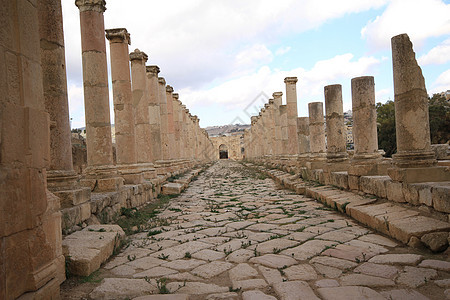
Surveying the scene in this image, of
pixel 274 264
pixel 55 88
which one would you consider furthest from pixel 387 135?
pixel 55 88

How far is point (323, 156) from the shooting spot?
43.8 ft

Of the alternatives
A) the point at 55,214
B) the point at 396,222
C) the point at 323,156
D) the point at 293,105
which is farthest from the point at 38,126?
the point at 293,105

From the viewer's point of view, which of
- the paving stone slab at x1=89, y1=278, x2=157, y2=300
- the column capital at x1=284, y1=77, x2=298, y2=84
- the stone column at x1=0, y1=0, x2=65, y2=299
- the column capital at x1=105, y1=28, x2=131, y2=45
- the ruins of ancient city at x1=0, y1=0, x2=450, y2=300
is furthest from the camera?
the column capital at x1=284, y1=77, x2=298, y2=84

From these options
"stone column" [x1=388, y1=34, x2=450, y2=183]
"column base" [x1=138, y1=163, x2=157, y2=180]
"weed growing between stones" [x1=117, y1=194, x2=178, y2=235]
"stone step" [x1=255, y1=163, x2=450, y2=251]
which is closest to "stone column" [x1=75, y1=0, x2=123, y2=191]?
"weed growing between stones" [x1=117, y1=194, x2=178, y2=235]

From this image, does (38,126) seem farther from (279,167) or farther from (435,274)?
(279,167)

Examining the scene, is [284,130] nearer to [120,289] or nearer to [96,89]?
[96,89]

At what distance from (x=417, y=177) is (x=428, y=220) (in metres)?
1.20

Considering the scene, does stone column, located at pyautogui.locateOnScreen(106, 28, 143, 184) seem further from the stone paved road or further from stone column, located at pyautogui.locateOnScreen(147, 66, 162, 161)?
stone column, located at pyautogui.locateOnScreen(147, 66, 162, 161)

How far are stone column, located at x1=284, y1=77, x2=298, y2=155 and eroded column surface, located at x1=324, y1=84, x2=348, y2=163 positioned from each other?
7.80 m

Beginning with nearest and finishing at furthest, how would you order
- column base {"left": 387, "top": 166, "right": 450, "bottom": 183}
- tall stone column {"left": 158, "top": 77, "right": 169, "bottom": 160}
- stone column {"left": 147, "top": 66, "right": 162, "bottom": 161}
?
1. column base {"left": 387, "top": 166, "right": 450, "bottom": 183}
2. stone column {"left": 147, "top": 66, "right": 162, "bottom": 161}
3. tall stone column {"left": 158, "top": 77, "right": 169, "bottom": 160}

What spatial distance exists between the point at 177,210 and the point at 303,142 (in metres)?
8.75

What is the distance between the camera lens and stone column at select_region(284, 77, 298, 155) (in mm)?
18281

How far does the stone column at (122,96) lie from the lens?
31.4 feet

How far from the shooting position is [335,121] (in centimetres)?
1051
